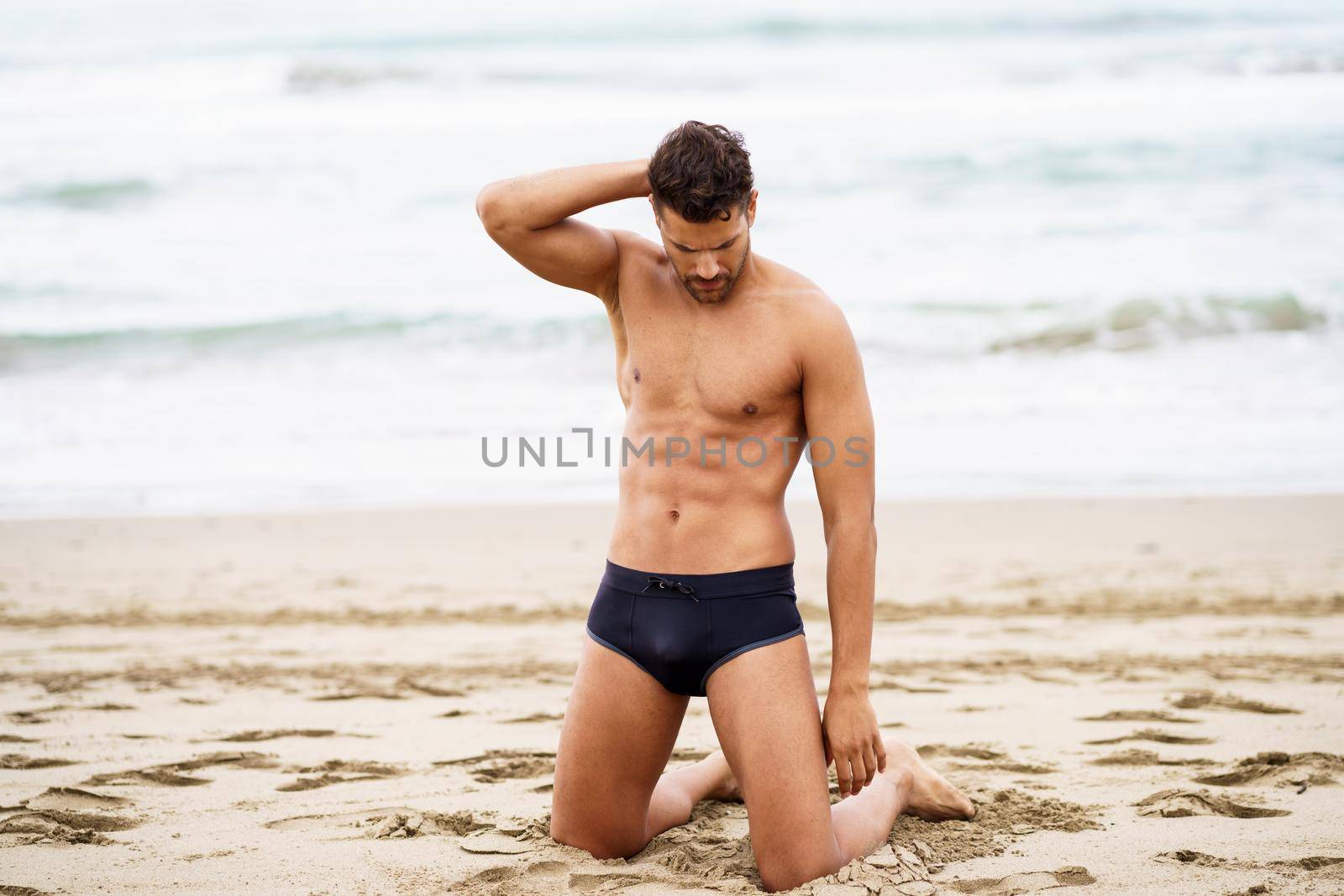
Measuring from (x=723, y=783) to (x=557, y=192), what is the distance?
1974 mm

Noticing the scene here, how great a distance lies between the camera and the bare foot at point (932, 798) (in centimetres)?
373

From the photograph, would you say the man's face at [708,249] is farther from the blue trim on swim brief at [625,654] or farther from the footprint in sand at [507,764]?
the footprint in sand at [507,764]

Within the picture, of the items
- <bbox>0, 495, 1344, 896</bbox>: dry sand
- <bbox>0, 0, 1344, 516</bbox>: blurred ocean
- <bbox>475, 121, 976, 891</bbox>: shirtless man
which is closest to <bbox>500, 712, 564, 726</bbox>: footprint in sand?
<bbox>0, 495, 1344, 896</bbox>: dry sand

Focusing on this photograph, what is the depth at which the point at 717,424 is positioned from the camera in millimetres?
3418

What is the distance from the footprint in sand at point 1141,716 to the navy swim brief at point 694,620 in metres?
1.88

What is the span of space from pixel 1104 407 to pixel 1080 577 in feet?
17.0

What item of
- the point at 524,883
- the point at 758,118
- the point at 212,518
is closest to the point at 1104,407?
the point at 212,518

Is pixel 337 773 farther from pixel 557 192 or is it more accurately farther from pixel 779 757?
pixel 557 192

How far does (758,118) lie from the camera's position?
23.5 metres

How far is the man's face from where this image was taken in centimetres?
320

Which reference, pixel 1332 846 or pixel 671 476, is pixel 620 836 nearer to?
pixel 671 476

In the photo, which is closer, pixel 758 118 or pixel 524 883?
pixel 524 883

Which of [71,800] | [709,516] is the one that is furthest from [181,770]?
[709,516]

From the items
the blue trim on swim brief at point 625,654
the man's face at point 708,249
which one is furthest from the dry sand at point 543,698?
the man's face at point 708,249
